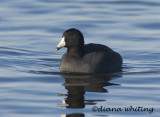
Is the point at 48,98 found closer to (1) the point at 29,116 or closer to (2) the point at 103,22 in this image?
(1) the point at 29,116

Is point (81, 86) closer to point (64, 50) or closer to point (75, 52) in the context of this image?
point (75, 52)

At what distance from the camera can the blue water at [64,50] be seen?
1062 centimetres

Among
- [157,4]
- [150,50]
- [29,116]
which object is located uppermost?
[157,4]

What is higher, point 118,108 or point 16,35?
point 16,35

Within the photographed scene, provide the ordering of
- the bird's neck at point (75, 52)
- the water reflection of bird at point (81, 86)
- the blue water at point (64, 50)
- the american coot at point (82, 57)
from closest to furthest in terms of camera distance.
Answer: the blue water at point (64, 50) < the water reflection of bird at point (81, 86) < the american coot at point (82, 57) < the bird's neck at point (75, 52)


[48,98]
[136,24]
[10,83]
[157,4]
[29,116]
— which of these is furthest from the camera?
[157,4]

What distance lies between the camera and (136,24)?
18266 mm

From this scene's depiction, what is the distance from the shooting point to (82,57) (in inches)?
536

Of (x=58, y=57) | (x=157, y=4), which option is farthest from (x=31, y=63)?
(x=157, y=4)

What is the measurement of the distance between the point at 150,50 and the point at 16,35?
3902 millimetres

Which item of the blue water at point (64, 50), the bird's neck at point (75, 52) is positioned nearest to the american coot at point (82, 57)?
the bird's neck at point (75, 52)

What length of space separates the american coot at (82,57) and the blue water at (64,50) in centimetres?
31

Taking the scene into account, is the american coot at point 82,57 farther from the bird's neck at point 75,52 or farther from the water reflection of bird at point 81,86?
the water reflection of bird at point 81,86

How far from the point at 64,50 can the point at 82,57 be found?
2434mm
